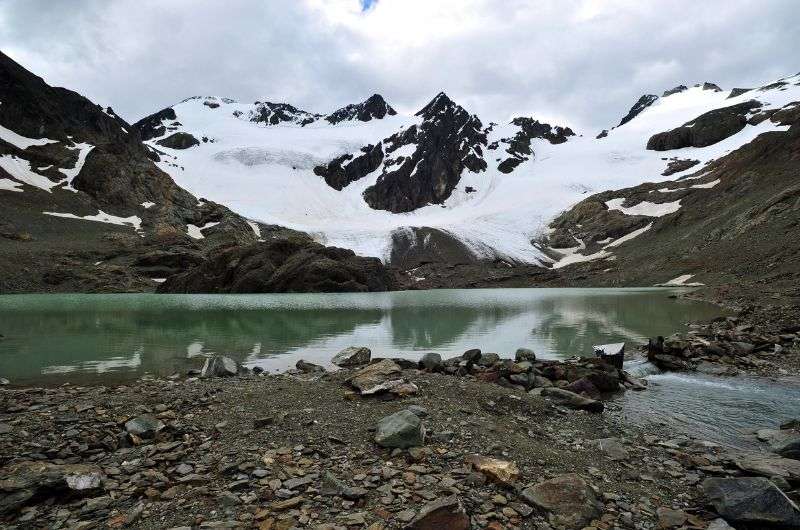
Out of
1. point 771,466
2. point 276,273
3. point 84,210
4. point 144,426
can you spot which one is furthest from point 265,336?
point 84,210

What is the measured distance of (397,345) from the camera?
24156 millimetres

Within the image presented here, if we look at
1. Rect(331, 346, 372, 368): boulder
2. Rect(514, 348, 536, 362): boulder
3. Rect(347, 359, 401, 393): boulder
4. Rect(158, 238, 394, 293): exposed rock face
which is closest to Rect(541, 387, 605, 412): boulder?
Rect(347, 359, 401, 393): boulder

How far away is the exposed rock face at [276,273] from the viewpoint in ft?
307

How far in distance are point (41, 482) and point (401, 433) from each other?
17.2 ft

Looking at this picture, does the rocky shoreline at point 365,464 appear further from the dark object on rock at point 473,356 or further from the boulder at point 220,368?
the dark object on rock at point 473,356

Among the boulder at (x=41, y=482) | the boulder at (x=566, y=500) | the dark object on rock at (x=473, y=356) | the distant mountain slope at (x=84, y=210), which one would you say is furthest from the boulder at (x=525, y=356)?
the distant mountain slope at (x=84, y=210)

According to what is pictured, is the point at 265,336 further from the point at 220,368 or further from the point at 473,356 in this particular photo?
the point at 473,356

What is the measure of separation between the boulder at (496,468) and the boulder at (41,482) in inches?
217

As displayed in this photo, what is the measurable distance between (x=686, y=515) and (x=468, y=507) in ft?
9.71

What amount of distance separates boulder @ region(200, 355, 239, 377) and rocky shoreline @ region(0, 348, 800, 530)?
3620 mm

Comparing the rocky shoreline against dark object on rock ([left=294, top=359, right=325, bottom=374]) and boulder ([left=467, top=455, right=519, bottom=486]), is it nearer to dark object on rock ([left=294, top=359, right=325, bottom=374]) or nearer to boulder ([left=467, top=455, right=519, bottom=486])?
boulder ([left=467, top=455, right=519, bottom=486])

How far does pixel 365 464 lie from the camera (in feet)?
24.4

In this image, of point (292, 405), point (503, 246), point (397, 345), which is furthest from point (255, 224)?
point (292, 405)

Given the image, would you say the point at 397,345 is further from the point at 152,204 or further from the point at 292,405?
the point at 152,204
